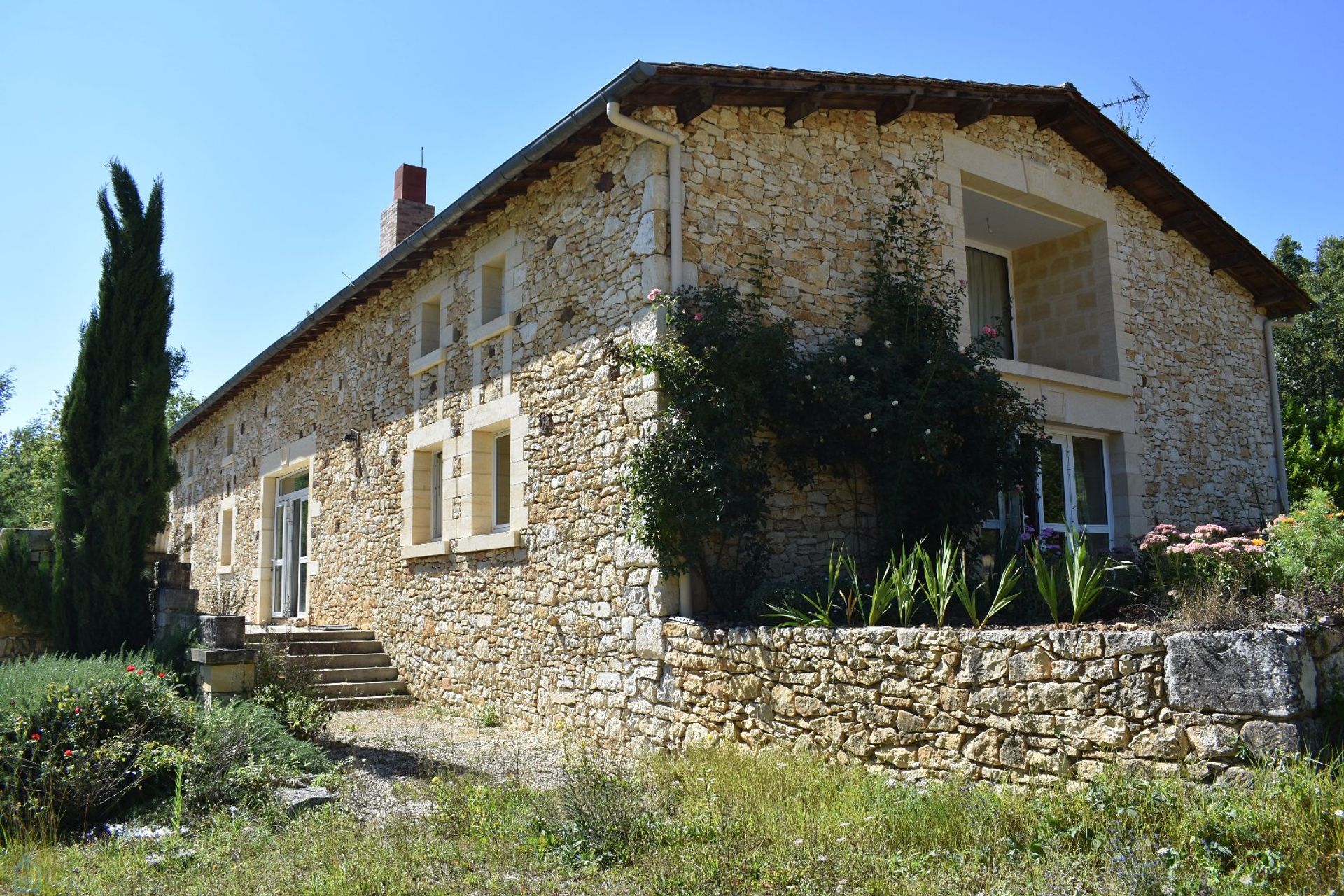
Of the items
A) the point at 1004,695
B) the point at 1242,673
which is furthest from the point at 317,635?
the point at 1242,673

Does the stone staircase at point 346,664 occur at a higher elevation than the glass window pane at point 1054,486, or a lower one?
lower

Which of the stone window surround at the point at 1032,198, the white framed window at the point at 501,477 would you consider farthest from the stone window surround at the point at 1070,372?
the white framed window at the point at 501,477

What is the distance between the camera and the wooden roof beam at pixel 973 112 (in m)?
9.13

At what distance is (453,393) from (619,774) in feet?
17.8

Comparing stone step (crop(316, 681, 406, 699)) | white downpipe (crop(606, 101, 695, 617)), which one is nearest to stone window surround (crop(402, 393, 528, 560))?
stone step (crop(316, 681, 406, 699))

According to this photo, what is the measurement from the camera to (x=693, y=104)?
762 cm

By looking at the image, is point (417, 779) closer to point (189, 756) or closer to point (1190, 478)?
point (189, 756)

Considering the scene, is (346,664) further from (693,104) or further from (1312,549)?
(1312,549)

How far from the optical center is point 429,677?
10.1 metres

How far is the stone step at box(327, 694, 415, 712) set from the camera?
986 centimetres

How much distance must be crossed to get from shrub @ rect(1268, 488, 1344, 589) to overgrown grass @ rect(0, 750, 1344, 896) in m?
1.73

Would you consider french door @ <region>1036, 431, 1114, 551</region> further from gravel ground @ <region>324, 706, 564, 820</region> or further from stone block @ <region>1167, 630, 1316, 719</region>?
gravel ground @ <region>324, 706, 564, 820</region>

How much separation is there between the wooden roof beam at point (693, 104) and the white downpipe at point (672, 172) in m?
0.16

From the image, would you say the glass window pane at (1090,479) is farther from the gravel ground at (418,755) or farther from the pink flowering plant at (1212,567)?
the gravel ground at (418,755)
